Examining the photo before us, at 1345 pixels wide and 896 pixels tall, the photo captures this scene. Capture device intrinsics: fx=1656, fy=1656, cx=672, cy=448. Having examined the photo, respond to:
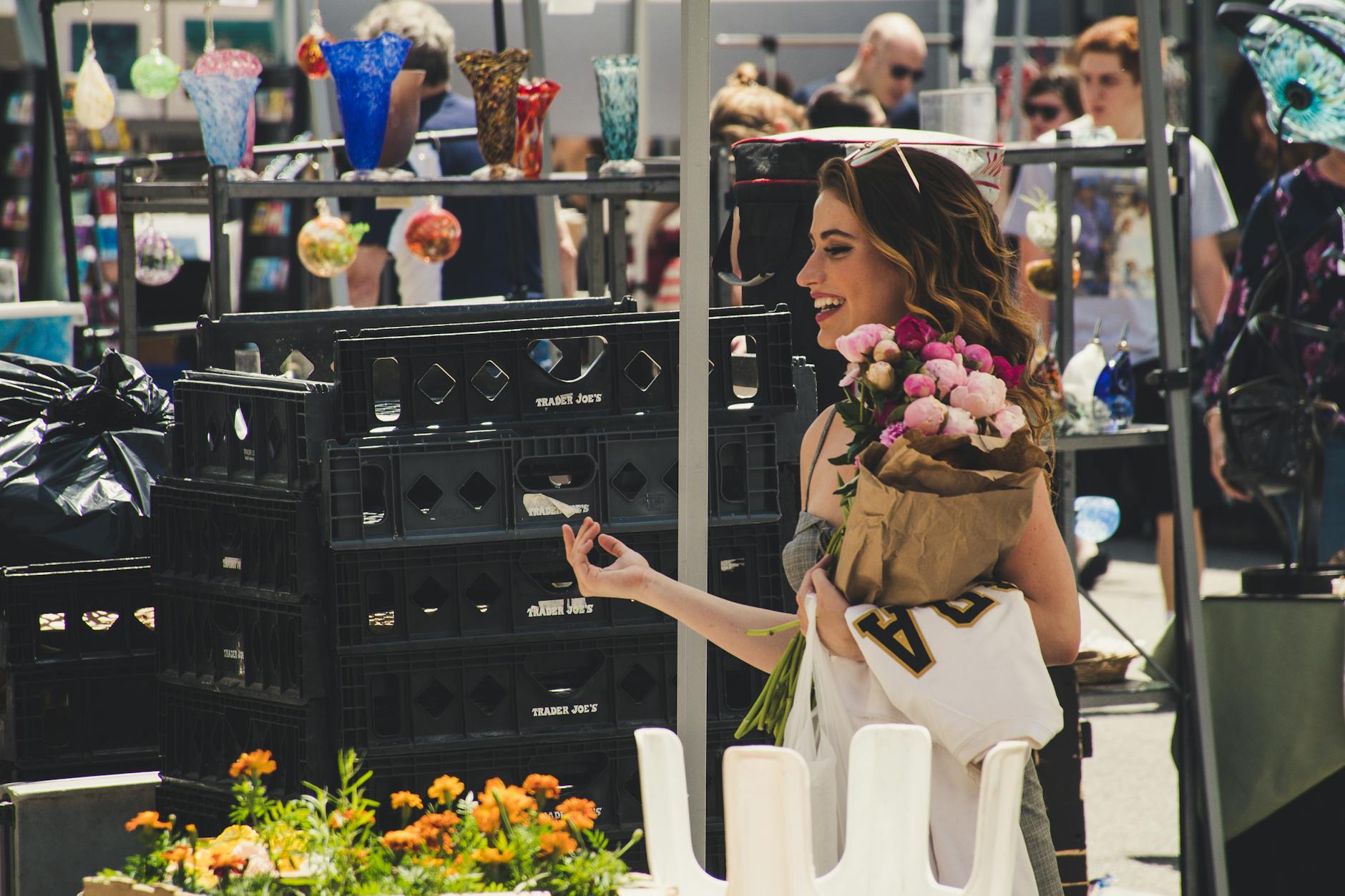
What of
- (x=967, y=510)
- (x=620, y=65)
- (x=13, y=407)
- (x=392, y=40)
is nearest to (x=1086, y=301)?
(x=620, y=65)

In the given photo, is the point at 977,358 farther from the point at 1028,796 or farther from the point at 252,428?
the point at 252,428

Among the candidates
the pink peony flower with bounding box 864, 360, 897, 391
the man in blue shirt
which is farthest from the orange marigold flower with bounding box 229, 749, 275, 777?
the man in blue shirt

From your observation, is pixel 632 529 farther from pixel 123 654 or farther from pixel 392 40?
pixel 392 40

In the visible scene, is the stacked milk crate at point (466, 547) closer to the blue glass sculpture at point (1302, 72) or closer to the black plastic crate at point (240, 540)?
the black plastic crate at point (240, 540)

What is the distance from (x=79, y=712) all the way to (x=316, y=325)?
0.84 meters

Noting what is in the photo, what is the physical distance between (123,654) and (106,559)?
196mm

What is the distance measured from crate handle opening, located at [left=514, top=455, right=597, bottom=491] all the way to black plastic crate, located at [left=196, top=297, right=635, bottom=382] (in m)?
0.60

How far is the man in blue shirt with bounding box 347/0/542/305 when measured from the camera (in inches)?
204

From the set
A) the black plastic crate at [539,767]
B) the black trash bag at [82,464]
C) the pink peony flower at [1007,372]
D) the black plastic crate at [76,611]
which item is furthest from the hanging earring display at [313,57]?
the pink peony flower at [1007,372]

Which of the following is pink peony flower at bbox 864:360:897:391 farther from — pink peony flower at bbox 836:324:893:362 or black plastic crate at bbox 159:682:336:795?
black plastic crate at bbox 159:682:336:795

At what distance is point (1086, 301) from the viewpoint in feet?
18.9

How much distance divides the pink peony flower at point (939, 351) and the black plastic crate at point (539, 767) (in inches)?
41.8

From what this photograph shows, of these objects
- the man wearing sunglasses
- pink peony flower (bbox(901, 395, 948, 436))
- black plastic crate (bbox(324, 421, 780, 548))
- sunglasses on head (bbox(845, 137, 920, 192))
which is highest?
the man wearing sunglasses

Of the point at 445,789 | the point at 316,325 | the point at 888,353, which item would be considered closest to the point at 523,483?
the point at 445,789
